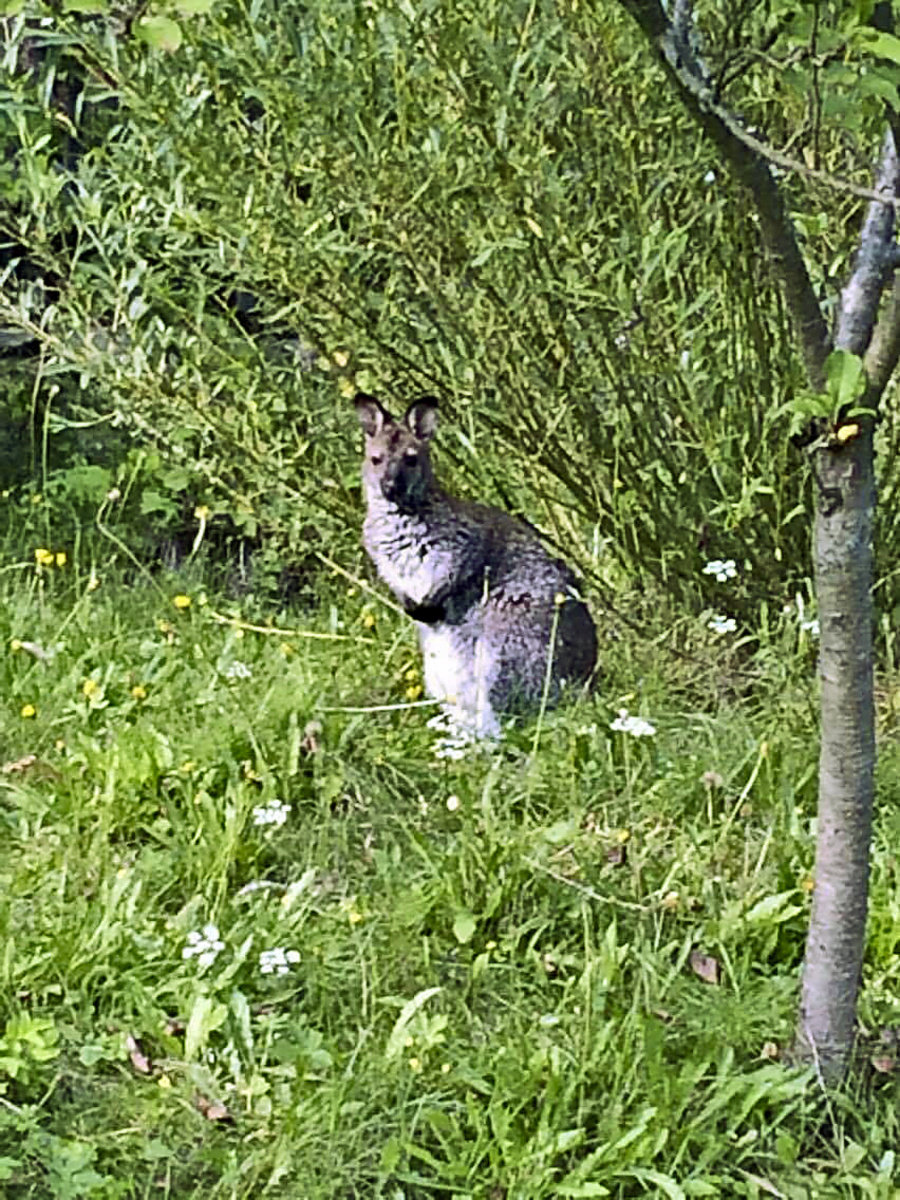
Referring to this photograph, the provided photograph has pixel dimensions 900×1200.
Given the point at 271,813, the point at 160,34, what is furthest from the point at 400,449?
the point at 160,34

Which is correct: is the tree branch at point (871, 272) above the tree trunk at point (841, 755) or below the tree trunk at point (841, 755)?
above

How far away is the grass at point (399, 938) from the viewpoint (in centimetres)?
296

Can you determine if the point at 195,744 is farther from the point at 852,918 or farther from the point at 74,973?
the point at 852,918

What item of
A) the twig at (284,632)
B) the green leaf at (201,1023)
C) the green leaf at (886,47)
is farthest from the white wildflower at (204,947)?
the green leaf at (886,47)

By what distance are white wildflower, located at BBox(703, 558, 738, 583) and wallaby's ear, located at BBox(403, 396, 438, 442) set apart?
90cm

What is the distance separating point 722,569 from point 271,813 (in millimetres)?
1666

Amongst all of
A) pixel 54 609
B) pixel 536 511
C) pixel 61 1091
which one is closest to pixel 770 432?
pixel 536 511

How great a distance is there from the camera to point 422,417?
469 centimetres

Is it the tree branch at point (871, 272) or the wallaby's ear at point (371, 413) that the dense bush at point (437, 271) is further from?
the tree branch at point (871, 272)

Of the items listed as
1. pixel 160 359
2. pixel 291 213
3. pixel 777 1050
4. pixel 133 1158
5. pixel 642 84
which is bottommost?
pixel 133 1158

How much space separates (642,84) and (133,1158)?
2940 millimetres

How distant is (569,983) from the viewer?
3316 millimetres

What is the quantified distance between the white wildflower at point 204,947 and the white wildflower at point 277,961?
0.30 ft

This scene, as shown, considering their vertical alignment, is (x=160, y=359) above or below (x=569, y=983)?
above
